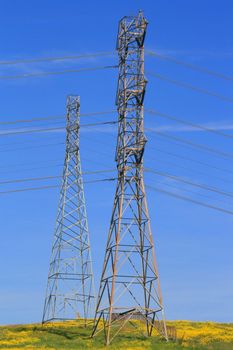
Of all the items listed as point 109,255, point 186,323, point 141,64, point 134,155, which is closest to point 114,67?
point 141,64

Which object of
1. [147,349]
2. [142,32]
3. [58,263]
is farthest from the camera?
[58,263]

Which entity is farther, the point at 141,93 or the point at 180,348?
the point at 141,93

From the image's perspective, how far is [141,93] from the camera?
5578cm

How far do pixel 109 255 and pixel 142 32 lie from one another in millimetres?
19709

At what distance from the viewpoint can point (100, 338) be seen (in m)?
53.3

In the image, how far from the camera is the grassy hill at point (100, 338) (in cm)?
4844

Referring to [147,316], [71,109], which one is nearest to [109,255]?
[147,316]

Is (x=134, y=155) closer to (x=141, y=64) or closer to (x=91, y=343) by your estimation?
(x=141, y=64)

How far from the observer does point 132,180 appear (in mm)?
54344

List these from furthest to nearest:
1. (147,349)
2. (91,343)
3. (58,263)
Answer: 1. (58,263)
2. (91,343)
3. (147,349)

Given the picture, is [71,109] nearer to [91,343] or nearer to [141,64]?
[141,64]

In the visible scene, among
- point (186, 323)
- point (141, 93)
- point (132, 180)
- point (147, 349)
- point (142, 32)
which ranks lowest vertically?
point (147, 349)

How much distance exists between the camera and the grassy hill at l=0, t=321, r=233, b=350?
4844 cm

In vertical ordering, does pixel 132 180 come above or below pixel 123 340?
above
